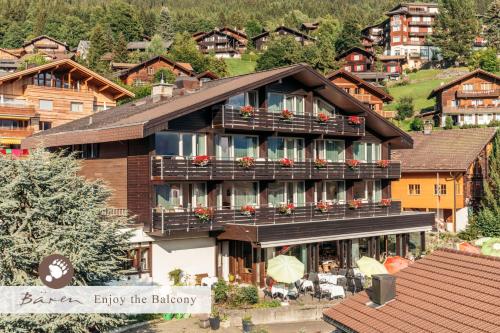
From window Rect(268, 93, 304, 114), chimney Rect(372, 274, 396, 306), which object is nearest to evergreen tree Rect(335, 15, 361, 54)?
window Rect(268, 93, 304, 114)

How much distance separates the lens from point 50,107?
160ft

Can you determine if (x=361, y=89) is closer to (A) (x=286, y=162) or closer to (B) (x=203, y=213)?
(A) (x=286, y=162)

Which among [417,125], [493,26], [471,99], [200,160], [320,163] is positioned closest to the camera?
[200,160]

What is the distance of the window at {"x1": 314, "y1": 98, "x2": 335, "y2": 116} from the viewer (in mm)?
34094

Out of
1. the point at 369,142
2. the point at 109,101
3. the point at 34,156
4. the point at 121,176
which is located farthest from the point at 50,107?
the point at 34,156

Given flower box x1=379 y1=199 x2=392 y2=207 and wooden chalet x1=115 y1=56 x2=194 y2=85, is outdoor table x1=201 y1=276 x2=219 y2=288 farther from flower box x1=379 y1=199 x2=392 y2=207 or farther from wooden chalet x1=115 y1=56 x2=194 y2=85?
wooden chalet x1=115 y1=56 x2=194 y2=85

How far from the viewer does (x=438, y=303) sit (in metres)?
14.0

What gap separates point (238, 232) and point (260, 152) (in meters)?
4.94

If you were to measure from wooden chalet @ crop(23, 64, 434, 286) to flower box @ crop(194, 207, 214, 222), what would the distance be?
6 cm

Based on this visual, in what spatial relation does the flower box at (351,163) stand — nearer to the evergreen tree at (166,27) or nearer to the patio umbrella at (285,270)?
the patio umbrella at (285,270)

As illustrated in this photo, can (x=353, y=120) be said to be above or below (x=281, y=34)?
below

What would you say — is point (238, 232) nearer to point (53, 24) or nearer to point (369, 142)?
point (369, 142)

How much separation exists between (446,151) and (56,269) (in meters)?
37.6

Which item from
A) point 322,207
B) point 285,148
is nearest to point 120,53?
point 285,148
